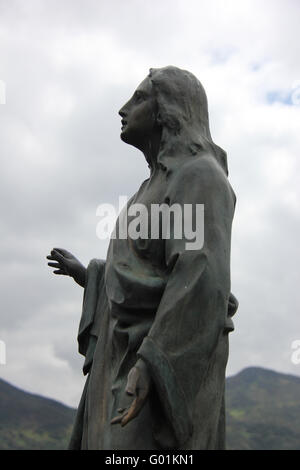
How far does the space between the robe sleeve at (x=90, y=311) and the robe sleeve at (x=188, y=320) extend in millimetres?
960

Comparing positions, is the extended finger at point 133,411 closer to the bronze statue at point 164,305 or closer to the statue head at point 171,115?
the bronze statue at point 164,305

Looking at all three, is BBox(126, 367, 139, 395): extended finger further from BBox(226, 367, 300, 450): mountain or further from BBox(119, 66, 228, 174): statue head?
BBox(226, 367, 300, 450): mountain

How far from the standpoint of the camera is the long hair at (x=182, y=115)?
5223 millimetres

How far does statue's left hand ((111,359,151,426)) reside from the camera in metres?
4.11

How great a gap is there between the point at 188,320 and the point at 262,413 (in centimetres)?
6584

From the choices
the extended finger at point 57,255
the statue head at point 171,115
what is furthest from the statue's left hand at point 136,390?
the extended finger at point 57,255

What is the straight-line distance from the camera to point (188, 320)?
14.5ft

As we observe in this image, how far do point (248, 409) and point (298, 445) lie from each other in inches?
686

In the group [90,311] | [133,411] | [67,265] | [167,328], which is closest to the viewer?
[133,411]

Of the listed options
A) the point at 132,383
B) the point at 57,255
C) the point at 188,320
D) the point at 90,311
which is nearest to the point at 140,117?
the point at 57,255

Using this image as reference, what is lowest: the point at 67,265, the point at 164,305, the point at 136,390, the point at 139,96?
the point at 136,390

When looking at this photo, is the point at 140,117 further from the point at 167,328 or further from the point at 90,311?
the point at 167,328

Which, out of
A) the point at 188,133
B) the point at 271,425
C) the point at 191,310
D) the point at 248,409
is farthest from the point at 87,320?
the point at 248,409
